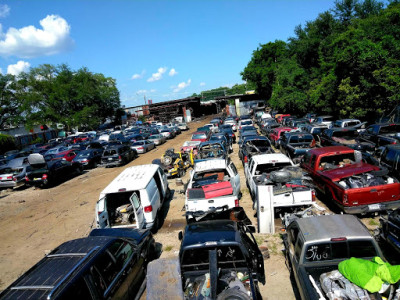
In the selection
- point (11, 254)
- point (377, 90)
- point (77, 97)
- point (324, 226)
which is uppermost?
point (77, 97)

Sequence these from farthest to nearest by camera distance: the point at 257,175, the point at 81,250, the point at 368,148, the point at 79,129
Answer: the point at 79,129
the point at 368,148
the point at 257,175
the point at 81,250

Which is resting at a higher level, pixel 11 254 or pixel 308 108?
pixel 308 108

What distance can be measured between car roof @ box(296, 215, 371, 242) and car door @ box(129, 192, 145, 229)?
4.39 meters

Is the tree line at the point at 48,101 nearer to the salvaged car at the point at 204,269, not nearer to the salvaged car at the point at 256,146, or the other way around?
the salvaged car at the point at 256,146

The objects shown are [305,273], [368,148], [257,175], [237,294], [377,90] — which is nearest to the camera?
[237,294]

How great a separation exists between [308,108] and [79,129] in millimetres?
46129

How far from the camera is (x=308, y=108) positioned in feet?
113

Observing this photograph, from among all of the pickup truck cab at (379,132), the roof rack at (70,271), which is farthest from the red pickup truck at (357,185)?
the roof rack at (70,271)

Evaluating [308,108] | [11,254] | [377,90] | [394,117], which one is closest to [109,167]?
[11,254]

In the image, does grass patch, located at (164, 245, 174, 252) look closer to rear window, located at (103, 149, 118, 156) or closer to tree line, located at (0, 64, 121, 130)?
rear window, located at (103, 149, 118, 156)

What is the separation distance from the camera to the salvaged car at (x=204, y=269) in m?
→ 4.28

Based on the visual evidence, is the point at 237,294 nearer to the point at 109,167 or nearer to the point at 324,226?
the point at 324,226

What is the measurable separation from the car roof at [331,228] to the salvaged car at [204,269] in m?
1.11

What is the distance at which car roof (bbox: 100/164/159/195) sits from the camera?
26.0 ft
